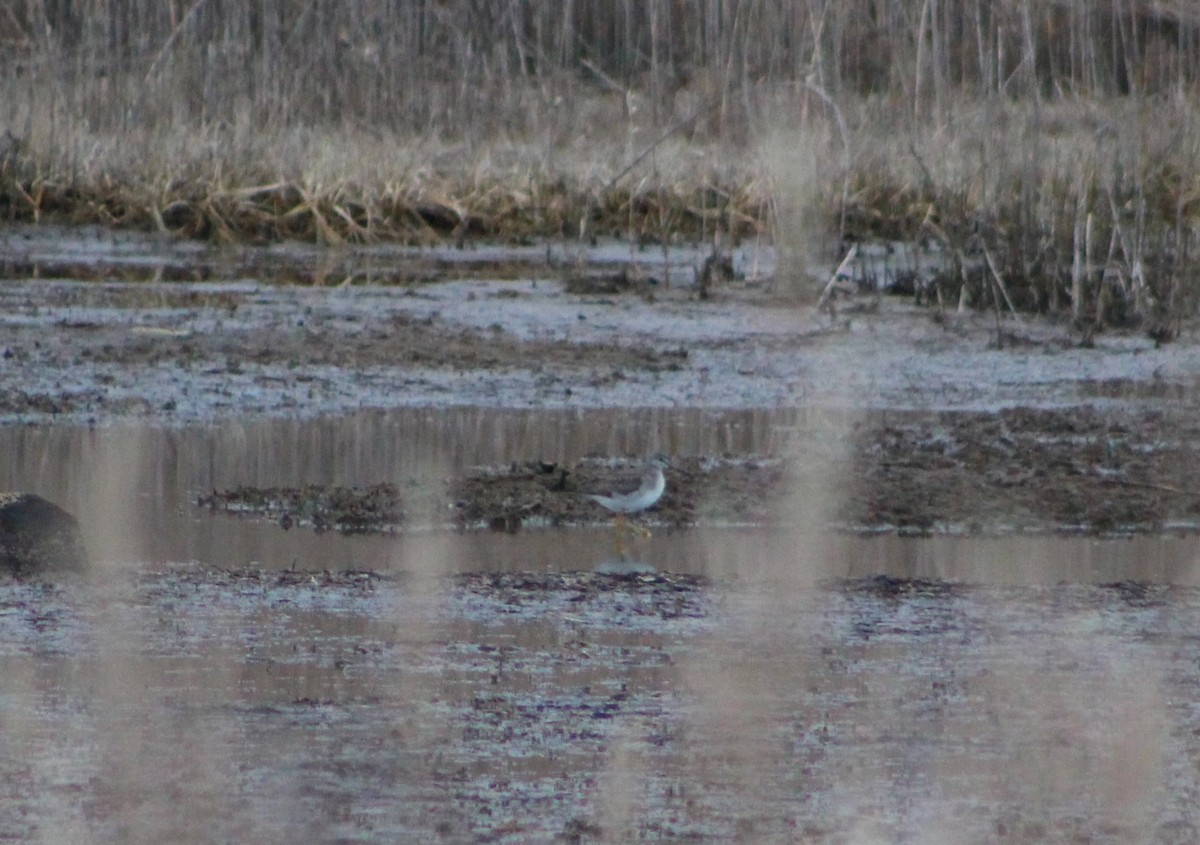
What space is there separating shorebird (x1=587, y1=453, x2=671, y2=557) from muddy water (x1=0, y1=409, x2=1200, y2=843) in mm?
126

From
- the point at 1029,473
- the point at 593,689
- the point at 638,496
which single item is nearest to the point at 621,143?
the point at 1029,473

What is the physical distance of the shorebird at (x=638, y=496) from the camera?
7.06 m

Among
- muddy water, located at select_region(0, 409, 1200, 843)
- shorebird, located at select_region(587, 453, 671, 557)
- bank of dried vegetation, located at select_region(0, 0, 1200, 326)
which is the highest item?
bank of dried vegetation, located at select_region(0, 0, 1200, 326)

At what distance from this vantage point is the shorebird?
23.2ft

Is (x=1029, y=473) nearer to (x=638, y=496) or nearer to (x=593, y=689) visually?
(x=638, y=496)

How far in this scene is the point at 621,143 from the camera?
19.2m

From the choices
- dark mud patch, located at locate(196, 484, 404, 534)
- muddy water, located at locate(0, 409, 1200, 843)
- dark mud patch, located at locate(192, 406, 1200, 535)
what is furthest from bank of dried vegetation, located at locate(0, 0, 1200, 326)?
muddy water, located at locate(0, 409, 1200, 843)

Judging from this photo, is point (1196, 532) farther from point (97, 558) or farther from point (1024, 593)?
point (97, 558)

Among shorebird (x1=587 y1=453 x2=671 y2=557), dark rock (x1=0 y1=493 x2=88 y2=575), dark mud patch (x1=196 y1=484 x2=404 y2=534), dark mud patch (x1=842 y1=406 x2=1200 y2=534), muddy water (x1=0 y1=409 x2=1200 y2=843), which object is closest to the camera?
muddy water (x1=0 y1=409 x2=1200 y2=843)

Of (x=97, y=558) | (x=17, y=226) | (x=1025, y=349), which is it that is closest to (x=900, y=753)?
(x=97, y=558)

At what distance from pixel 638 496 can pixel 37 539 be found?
185 centimetres

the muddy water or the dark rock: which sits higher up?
the dark rock

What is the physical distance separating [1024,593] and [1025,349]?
5.37 m

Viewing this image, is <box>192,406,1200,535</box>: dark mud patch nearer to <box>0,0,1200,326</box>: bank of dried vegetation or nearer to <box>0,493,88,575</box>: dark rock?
<box>0,493,88,575</box>: dark rock
